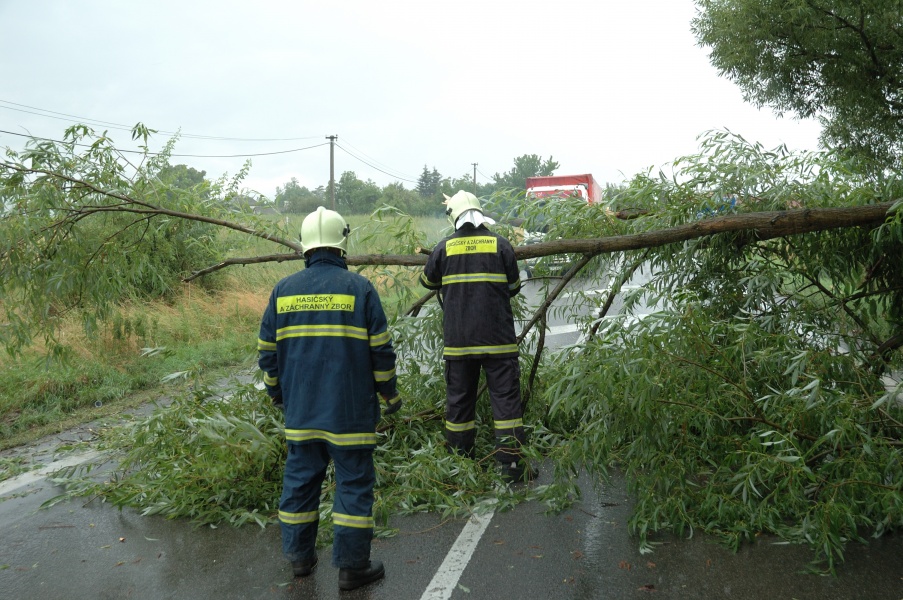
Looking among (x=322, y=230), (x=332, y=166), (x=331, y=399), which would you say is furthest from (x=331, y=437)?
(x=332, y=166)

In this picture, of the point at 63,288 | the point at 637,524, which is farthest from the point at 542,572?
the point at 63,288

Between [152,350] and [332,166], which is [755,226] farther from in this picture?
[332,166]

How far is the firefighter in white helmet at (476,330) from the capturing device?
17.3 feet

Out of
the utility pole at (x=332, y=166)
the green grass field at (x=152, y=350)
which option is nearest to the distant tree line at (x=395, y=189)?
the utility pole at (x=332, y=166)

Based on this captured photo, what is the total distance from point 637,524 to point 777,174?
2.82 m

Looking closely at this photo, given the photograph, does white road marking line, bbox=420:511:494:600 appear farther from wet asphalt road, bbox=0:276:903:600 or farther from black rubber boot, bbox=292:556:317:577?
black rubber boot, bbox=292:556:317:577

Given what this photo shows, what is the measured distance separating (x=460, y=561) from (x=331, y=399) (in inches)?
43.1

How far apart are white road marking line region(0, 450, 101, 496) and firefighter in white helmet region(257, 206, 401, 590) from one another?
109 inches

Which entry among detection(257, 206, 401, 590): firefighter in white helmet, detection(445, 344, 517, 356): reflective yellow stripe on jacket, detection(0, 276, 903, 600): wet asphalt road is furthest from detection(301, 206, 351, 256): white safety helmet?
detection(0, 276, 903, 600): wet asphalt road

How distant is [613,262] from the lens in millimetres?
5961

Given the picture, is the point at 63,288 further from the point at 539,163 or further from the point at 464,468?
the point at 539,163

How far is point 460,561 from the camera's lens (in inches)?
156

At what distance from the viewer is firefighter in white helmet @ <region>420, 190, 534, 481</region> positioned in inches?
208

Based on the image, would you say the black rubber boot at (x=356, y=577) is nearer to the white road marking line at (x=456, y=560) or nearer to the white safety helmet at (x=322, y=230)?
the white road marking line at (x=456, y=560)
